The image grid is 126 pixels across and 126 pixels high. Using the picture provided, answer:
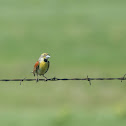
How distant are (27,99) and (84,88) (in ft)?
8.33

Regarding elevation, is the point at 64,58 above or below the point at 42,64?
above

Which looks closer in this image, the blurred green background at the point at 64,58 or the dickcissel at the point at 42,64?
the dickcissel at the point at 42,64

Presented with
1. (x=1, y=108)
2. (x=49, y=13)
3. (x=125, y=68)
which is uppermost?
(x=49, y=13)

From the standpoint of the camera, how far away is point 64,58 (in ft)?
93.9

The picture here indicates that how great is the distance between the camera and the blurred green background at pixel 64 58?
15.7 meters

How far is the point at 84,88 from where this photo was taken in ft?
70.5

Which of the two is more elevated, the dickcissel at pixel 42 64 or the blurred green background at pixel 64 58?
the blurred green background at pixel 64 58

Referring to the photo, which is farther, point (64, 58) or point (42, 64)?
point (64, 58)

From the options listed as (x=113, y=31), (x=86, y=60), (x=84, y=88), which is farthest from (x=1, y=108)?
(x=113, y=31)

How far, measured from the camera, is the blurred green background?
15.7m

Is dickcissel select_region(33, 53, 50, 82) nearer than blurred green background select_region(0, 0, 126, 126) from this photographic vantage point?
Yes

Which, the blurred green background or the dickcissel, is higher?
the blurred green background

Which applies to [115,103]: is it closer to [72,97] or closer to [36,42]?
[72,97]

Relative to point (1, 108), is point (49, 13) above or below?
above
